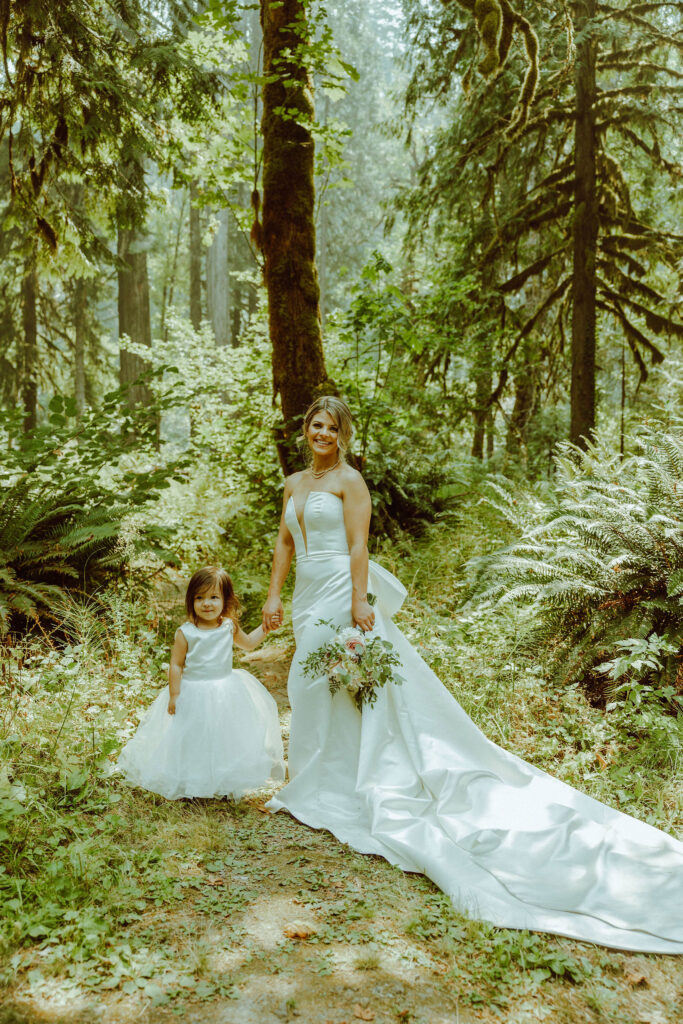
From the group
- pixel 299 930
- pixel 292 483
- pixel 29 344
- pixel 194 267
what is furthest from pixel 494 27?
pixel 194 267

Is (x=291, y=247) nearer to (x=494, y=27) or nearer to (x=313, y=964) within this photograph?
(x=494, y=27)

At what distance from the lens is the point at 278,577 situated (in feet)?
15.1

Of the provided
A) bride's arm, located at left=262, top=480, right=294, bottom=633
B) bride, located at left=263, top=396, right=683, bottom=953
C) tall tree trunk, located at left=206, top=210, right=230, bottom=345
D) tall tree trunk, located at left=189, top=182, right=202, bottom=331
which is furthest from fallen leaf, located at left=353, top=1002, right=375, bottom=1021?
tall tree trunk, located at left=189, top=182, right=202, bottom=331

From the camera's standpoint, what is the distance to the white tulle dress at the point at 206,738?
13.4ft

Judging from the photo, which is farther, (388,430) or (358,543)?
(388,430)

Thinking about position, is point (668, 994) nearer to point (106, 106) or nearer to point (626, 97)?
point (106, 106)

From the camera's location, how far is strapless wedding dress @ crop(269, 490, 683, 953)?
10.5 feet

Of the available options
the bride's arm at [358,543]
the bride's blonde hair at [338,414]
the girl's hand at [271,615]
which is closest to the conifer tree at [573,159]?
the bride's blonde hair at [338,414]

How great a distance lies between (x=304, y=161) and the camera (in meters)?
7.38

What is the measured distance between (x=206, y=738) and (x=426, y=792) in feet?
4.20

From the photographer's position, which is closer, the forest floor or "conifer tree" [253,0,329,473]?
the forest floor

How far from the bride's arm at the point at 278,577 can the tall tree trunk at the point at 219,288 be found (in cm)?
1535

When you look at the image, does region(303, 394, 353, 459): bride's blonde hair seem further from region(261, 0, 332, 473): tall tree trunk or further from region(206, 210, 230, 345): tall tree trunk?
region(206, 210, 230, 345): tall tree trunk

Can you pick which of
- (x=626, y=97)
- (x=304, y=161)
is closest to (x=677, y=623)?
(x=304, y=161)
